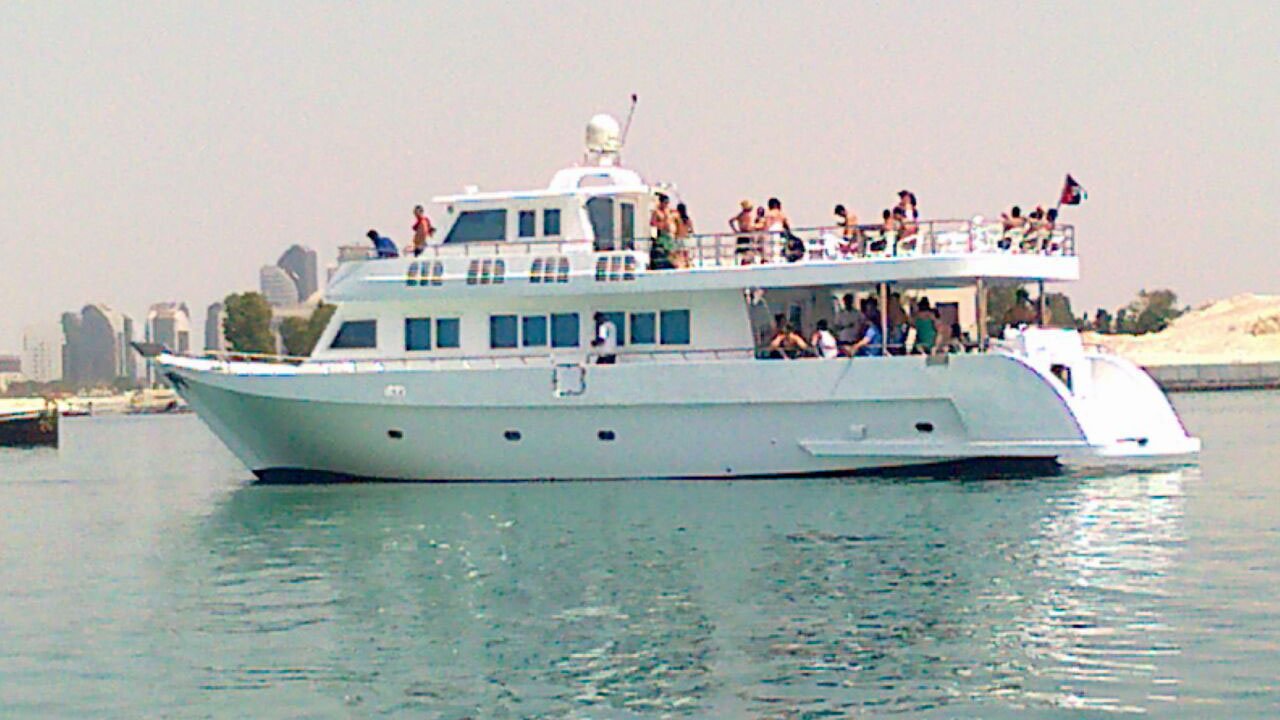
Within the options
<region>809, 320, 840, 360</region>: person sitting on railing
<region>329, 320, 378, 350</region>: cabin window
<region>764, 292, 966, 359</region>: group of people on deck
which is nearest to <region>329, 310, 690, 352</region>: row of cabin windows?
<region>329, 320, 378, 350</region>: cabin window

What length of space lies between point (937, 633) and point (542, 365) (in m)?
13.9

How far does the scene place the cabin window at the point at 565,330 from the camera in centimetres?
3034

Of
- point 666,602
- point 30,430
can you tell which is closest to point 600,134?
point 666,602

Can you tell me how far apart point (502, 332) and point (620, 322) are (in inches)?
70.1

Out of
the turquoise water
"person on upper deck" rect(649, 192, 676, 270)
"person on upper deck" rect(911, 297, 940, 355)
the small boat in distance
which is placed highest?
"person on upper deck" rect(649, 192, 676, 270)

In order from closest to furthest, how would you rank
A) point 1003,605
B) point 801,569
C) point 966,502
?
point 1003,605, point 801,569, point 966,502

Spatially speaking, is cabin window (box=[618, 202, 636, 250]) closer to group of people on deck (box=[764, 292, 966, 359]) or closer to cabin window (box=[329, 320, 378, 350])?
group of people on deck (box=[764, 292, 966, 359])

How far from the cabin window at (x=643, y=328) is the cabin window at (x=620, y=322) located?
115 mm

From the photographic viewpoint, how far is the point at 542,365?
30062 millimetres

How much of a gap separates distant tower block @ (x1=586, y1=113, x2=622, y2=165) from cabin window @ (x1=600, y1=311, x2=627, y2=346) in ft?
10.5

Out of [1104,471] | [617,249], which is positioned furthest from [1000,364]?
[617,249]

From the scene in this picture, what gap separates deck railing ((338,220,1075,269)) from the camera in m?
28.9

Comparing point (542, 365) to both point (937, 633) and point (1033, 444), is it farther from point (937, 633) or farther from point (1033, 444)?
point (937, 633)

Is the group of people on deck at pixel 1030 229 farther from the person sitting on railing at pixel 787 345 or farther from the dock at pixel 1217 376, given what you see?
the dock at pixel 1217 376
